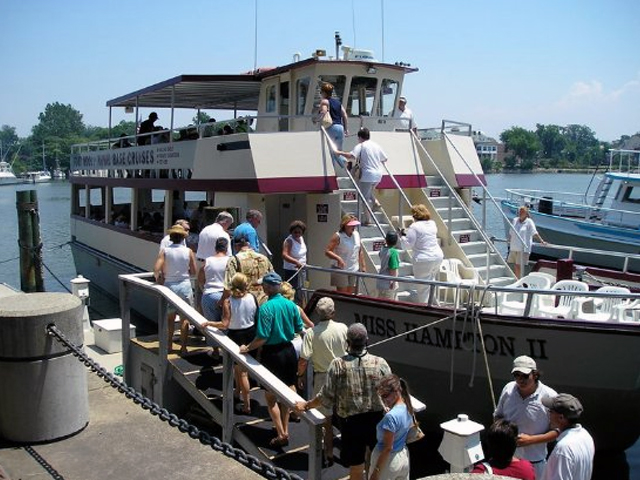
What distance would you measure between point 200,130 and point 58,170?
164510 millimetres

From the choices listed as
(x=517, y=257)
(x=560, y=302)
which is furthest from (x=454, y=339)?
(x=517, y=257)

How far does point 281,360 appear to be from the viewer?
595 centimetres

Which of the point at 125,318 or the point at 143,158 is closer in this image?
the point at 125,318

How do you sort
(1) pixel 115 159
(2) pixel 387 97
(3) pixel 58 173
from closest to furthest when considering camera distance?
(2) pixel 387 97, (1) pixel 115 159, (3) pixel 58 173

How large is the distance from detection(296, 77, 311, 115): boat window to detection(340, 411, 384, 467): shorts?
801 cm

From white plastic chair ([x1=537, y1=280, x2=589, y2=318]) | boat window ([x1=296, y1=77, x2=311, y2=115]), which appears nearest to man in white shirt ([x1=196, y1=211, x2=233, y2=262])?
white plastic chair ([x1=537, y1=280, x2=589, y2=318])

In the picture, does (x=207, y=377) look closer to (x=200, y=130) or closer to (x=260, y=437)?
(x=260, y=437)

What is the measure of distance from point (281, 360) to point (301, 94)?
23.7 ft

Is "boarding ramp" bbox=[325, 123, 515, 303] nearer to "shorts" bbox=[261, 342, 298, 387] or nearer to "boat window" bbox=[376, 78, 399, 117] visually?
"boat window" bbox=[376, 78, 399, 117]

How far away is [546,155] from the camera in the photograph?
159 meters

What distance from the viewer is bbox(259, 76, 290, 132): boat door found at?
1251 centimetres

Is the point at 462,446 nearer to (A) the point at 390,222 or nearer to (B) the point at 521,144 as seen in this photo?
(A) the point at 390,222

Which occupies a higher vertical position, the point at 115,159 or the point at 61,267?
the point at 115,159

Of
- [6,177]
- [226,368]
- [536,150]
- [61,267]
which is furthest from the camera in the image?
[536,150]
